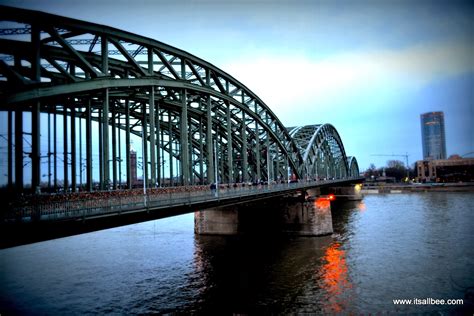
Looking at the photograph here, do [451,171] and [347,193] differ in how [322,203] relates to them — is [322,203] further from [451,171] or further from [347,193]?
[451,171]

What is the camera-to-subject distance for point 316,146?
97.1m

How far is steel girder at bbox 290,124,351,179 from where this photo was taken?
85025 mm

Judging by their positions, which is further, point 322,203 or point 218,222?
point 218,222

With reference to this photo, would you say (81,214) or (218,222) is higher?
(81,214)

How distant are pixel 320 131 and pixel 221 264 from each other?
237ft

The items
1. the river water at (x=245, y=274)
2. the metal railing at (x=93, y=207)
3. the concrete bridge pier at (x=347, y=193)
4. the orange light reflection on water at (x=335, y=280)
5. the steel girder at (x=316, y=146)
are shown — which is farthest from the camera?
the concrete bridge pier at (x=347, y=193)

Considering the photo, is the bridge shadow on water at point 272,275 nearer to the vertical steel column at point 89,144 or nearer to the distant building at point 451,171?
the vertical steel column at point 89,144

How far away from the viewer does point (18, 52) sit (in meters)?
22.6

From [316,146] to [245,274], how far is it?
236 ft

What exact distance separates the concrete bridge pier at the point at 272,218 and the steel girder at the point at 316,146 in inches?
1192

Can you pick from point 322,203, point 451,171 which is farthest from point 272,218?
point 451,171

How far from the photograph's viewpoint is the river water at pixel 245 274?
22.1 metres

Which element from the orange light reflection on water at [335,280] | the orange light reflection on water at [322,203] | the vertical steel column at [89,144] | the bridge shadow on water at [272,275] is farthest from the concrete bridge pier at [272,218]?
the vertical steel column at [89,144]

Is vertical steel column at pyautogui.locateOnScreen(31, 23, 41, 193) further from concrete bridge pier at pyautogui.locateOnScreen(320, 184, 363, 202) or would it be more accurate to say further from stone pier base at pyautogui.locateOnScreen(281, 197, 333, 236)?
concrete bridge pier at pyautogui.locateOnScreen(320, 184, 363, 202)
